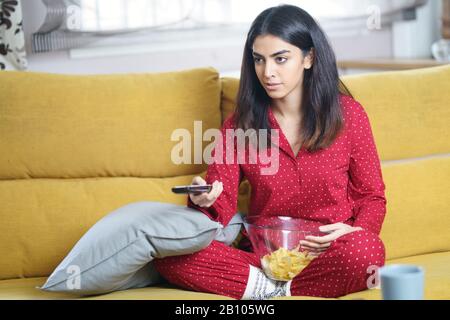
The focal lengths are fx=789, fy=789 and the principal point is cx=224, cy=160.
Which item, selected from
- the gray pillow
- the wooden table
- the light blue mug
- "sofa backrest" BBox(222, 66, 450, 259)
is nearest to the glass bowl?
the gray pillow

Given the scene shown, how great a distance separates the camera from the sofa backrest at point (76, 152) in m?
2.11

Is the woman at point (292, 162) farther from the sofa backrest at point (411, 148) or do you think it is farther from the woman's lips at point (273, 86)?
the sofa backrest at point (411, 148)

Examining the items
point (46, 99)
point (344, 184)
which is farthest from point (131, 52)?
point (344, 184)

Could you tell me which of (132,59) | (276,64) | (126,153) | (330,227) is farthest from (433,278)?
(132,59)

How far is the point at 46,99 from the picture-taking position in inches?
86.3

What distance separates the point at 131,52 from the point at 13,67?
0.48m

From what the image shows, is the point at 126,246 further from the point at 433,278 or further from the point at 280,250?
the point at 433,278

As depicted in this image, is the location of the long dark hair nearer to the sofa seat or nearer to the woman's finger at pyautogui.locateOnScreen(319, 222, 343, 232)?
the woman's finger at pyautogui.locateOnScreen(319, 222, 343, 232)

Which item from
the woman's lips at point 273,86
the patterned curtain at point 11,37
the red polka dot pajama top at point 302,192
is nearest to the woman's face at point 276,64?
the woman's lips at point 273,86

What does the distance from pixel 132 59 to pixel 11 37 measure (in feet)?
1.66

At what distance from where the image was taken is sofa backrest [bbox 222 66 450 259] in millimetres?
2176

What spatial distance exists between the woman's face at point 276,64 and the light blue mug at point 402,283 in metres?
0.89

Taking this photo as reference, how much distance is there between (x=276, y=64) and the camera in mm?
2002

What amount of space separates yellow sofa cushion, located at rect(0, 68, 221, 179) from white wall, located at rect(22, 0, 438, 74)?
62cm
